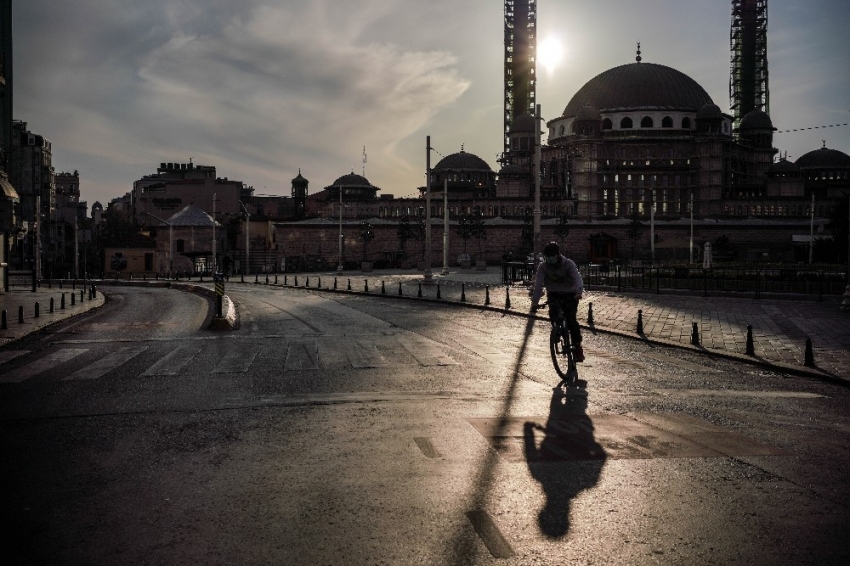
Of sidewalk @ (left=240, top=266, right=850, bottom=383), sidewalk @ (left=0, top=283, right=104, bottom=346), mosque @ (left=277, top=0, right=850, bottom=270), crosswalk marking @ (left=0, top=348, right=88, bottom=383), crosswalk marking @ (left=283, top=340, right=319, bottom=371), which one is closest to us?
crosswalk marking @ (left=0, top=348, right=88, bottom=383)

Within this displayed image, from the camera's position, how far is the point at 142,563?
427 cm

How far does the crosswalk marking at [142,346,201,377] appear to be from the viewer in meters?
11.5

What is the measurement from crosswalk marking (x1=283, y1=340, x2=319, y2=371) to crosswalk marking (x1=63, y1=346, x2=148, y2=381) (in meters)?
2.83

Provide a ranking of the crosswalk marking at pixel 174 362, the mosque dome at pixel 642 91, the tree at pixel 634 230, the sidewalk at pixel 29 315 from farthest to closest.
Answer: the mosque dome at pixel 642 91 < the tree at pixel 634 230 < the sidewalk at pixel 29 315 < the crosswalk marking at pixel 174 362

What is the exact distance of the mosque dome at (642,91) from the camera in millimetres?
107000

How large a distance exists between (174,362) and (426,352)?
4505 mm

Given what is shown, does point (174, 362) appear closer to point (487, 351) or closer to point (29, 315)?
point (487, 351)

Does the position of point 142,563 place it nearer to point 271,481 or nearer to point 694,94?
point 271,481

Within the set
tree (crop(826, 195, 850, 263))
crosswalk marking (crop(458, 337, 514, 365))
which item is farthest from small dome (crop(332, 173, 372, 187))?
crosswalk marking (crop(458, 337, 514, 365))

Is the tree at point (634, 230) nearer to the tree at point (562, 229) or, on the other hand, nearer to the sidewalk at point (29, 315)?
the tree at point (562, 229)

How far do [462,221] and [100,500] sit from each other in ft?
268

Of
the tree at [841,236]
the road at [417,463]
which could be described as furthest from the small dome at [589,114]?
the road at [417,463]

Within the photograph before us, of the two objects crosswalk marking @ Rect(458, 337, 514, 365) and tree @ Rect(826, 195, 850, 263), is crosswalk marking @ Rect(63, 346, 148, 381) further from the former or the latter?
tree @ Rect(826, 195, 850, 263)

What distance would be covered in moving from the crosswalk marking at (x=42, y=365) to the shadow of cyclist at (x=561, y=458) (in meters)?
7.89
